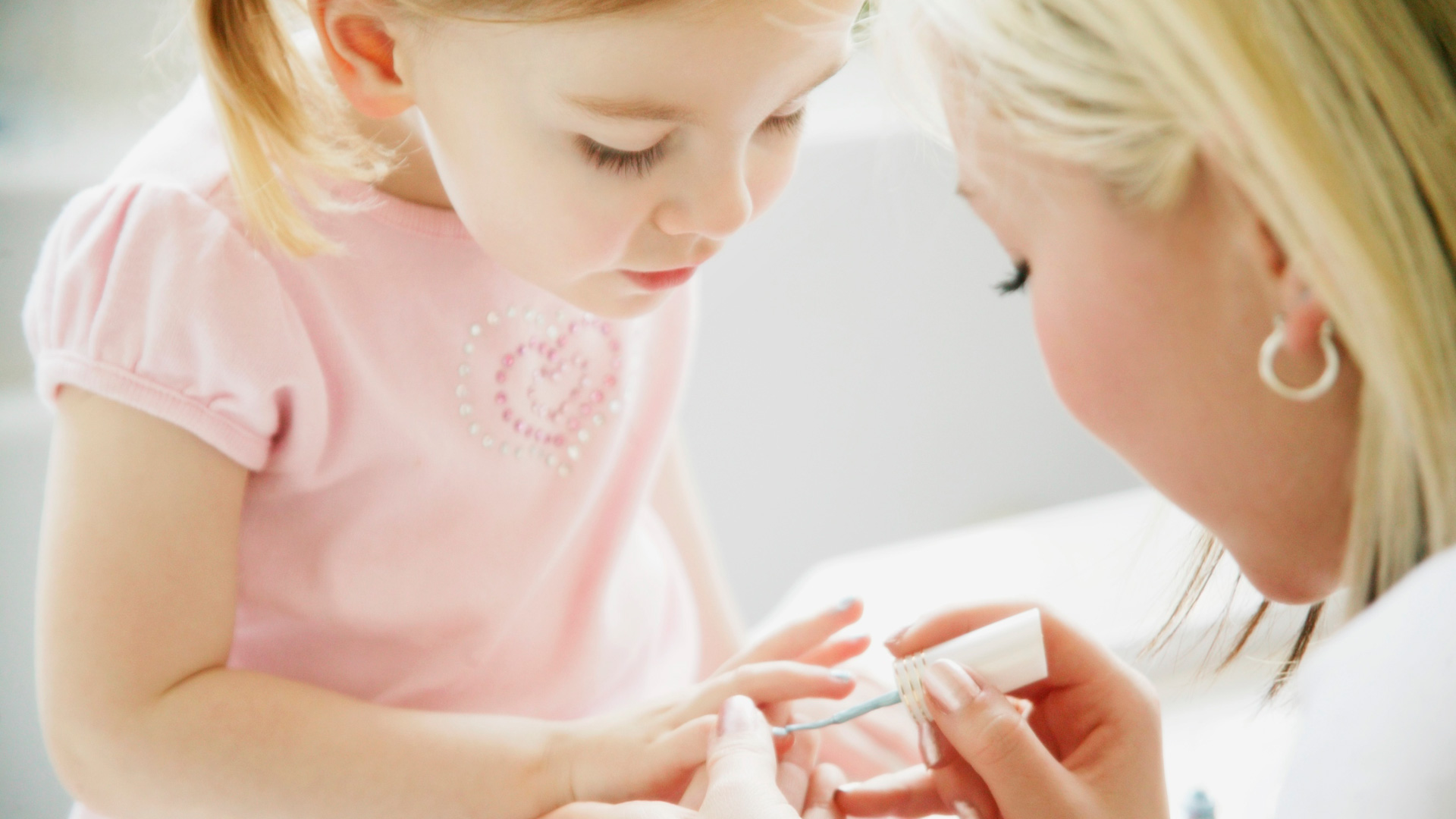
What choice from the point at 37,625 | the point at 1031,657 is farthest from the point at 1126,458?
the point at 37,625

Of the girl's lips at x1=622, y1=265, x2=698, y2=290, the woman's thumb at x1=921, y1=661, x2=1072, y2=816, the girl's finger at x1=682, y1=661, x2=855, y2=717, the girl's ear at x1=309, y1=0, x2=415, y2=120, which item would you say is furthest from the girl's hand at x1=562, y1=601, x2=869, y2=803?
the girl's ear at x1=309, y1=0, x2=415, y2=120

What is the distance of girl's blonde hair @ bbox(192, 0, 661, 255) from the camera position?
0.53 meters

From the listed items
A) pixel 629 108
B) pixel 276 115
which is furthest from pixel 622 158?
pixel 276 115

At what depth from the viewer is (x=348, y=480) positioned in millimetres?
634

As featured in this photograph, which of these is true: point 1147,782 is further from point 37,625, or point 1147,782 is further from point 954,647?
point 37,625

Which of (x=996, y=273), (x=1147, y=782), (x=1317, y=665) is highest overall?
(x=996, y=273)

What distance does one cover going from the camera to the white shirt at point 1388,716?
0.32 metres

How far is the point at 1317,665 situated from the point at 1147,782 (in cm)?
20

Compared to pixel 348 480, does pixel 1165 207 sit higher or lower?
higher

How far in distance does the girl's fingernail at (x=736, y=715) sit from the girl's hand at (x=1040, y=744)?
0.26ft

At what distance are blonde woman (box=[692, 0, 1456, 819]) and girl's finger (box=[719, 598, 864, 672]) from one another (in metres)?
0.13

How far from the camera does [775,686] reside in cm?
61

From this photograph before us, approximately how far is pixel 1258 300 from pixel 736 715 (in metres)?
0.32

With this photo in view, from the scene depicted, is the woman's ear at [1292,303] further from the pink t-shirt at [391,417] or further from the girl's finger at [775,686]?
the pink t-shirt at [391,417]
